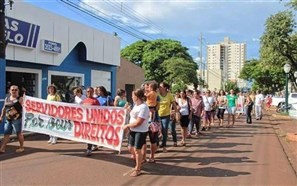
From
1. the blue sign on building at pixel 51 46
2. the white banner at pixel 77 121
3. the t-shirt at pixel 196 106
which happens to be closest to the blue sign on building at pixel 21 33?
the blue sign on building at pixel 51 46

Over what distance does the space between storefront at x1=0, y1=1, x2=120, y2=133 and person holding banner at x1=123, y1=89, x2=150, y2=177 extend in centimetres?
726

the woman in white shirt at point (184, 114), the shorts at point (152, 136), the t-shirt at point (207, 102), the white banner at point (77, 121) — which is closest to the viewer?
the white banner at point (77, 121)

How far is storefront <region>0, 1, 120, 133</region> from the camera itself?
1478 centimetres

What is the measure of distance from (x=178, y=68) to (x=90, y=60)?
3817 centimetres

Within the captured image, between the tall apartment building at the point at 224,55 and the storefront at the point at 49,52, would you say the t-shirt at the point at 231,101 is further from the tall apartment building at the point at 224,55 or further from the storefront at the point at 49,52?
the tall apartment building at the point at 224,55

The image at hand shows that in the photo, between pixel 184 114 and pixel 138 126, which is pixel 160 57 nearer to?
pixel 184 114

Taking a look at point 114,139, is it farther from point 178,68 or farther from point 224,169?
point 178,68

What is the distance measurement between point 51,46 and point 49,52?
29 cm

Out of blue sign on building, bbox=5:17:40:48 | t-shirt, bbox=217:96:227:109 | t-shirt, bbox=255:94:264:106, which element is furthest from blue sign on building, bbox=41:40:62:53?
t-shirt, bbox=255:94:264:106

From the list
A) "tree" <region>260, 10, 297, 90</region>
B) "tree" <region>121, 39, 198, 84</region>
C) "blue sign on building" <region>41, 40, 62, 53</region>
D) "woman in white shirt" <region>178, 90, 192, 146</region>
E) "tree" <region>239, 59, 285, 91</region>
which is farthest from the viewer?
"tree" <region>239, 59, 285, 91</region>

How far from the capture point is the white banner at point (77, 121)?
349 inches

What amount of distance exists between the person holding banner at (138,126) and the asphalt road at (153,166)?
1.18ft

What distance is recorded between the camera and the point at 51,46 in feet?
55.7

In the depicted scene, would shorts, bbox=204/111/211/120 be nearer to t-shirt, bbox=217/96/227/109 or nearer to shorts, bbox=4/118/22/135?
t-shirt, bbox=217/96/227/109
